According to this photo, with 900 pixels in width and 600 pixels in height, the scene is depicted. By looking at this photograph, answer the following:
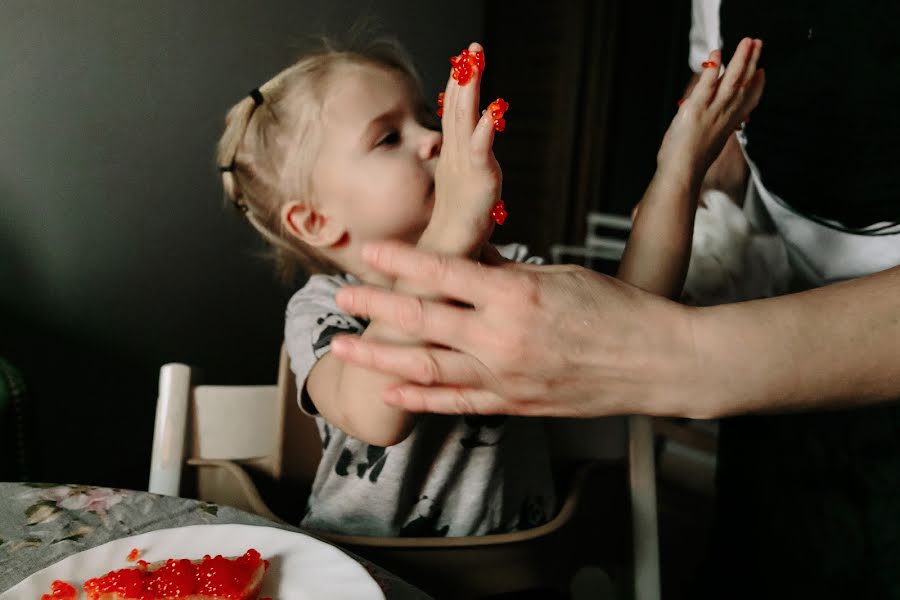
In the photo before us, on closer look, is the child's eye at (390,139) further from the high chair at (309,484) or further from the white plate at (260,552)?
the white plate at (260,552)

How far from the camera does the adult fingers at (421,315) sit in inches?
18.3

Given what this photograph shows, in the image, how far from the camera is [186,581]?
1.59 ft

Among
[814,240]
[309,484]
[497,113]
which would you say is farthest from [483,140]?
[309,484]

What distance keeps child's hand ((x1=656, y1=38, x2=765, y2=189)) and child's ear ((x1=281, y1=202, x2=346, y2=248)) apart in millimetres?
460

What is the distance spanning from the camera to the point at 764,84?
34.5 inches

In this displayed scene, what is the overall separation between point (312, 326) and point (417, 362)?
18.2 inches

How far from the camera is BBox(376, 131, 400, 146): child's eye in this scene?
3.00 ft

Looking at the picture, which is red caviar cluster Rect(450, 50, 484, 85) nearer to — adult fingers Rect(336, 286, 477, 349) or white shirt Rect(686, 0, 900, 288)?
adult fingers Rect(336, 286, 477, 349)

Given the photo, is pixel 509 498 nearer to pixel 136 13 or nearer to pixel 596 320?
pixel 596 320

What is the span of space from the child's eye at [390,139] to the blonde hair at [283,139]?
66mm

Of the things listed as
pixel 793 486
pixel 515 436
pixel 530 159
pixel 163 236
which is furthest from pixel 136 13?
pixel 530 159

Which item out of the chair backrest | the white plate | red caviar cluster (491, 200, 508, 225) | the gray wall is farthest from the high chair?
the gray wall

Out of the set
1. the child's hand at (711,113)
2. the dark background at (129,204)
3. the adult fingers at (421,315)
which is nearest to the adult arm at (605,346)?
the adult fingers at (421,315)

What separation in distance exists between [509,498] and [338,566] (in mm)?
506
